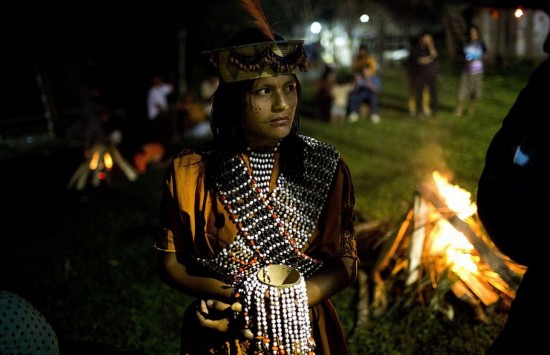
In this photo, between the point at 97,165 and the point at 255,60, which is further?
the point at 97,165

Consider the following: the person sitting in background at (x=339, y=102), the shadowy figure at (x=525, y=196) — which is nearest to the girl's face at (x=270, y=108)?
the shadowy figure at (x=525, y=196)

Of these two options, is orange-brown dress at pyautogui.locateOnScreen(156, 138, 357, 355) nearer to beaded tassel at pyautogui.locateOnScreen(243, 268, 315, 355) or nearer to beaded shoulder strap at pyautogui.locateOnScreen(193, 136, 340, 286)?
beaded shoulder strap at pyautogui.locateOnScreen(193, 136, 340, 286)

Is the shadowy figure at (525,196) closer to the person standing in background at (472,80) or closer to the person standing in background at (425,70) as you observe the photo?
the person standing in background at (472,80)

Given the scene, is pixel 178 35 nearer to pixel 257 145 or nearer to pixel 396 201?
pixel 396 201

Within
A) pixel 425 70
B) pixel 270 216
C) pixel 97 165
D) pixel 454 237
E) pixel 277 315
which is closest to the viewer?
pixel 277 315

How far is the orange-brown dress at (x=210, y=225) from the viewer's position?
1.94 meters

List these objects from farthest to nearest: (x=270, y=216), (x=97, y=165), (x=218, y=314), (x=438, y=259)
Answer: (x=97, y=165), (x=438, y=259), (x=270, y=216), (x=218, y=314)

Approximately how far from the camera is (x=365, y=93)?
1289 cm

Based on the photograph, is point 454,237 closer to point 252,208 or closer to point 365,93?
point 252,208

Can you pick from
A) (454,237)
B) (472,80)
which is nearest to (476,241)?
(454,237)

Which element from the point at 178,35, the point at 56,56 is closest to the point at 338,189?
the point at 56,56

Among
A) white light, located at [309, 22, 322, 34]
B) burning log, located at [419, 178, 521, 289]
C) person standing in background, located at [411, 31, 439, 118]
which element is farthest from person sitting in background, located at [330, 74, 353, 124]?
white light, located at [309, 22, 322, 34]

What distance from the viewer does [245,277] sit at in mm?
1898

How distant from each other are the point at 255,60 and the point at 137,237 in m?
5.05
